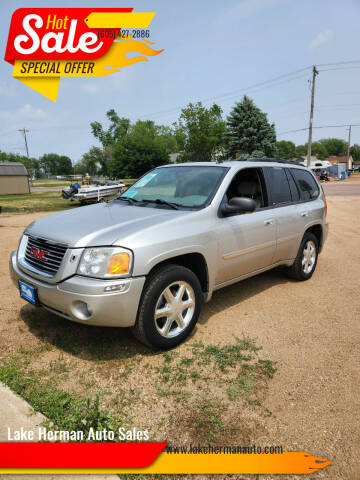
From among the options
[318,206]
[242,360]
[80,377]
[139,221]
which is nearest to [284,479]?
[242,360]

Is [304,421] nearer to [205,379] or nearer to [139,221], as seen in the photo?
[205,379]

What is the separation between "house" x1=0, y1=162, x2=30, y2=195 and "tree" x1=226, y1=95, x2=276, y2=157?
77.3 ft

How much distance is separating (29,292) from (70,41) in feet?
29.6

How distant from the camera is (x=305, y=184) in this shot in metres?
5.21

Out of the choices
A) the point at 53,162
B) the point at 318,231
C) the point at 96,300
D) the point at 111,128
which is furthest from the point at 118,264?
the point at 53,162

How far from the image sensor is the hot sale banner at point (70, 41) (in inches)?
358

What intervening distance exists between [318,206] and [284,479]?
13.6 feet

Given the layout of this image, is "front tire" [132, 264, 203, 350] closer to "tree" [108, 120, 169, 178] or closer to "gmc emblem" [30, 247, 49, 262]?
"gmc emblem" [30, 247, 49, 262]

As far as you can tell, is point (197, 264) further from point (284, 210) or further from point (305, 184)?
point (305, 184)

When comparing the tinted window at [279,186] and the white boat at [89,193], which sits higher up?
the tinted window at [279,186]

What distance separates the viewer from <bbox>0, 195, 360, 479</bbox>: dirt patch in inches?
88.0

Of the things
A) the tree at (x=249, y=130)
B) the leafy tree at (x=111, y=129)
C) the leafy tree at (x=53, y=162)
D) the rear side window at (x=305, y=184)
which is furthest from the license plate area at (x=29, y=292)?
the leafy tree at (x=53, y=162)

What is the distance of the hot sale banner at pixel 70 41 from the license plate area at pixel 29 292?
7.66 meters

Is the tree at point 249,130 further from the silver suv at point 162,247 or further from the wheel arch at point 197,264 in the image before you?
the wheel arch at point 197,264
